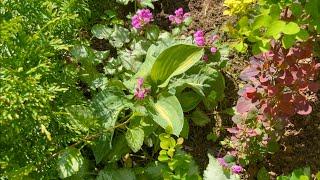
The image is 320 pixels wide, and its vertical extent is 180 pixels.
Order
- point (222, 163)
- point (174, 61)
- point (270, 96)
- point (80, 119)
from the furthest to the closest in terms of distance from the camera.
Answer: point (174, 61) → point (222, 163) → point (270, 96) → point (80, 119)

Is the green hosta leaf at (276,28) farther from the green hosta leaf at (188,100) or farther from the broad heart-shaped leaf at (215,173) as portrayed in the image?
the green hosta leaf at (188,100)

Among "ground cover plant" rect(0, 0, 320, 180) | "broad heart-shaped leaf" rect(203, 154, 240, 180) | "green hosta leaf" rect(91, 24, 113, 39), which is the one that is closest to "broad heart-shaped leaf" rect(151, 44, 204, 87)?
"ground cover plant" rect(0, 0, 320, 180)

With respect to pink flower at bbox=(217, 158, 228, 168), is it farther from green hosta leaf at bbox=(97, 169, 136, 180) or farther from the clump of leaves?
green hosta leaf at bbox=(97, 169, 136, 180)

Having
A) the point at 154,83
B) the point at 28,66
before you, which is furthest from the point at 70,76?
the point at 154,83

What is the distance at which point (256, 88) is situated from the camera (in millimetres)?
2844

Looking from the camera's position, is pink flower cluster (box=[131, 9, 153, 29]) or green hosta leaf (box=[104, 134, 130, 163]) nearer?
green hosta leaf (box=[104, 134, 130, 163])

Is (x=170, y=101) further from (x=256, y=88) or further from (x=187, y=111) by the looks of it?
(x=256, y=88)

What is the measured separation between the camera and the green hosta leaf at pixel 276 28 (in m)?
2.29

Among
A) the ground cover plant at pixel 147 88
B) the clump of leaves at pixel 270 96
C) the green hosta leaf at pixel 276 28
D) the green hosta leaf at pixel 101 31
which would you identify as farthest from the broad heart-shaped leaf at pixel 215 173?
the green hosta leaf at pixel 101 31

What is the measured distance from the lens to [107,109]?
2912 millimetres

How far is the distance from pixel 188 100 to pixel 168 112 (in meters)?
0.22

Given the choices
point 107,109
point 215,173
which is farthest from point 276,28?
point 107,109

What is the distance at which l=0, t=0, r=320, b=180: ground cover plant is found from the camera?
239cm

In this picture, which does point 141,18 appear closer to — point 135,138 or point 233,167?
point 135,138
